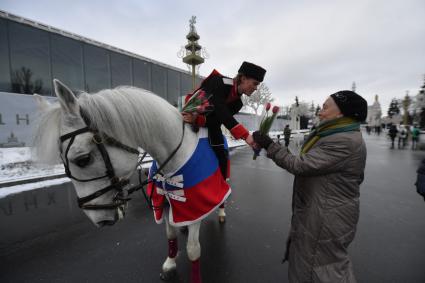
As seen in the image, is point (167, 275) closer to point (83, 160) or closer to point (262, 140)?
point (83, 160)

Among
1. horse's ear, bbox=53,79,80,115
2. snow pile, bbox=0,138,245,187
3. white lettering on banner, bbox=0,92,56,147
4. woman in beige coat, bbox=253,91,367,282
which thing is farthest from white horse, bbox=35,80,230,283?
white lettering on banner, bbox=0,92,56,147

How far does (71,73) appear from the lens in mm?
11625

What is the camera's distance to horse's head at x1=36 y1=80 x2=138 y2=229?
4.02 ft

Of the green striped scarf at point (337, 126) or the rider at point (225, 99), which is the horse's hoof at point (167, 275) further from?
the green striped scarf at point (337, 126)

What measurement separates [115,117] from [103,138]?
17 cm

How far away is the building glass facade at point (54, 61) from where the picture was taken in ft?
31.4

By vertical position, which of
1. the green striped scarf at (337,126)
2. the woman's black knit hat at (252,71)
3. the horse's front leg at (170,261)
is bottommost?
the horse's front leg at (170,261)

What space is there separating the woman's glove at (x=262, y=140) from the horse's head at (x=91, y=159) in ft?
3.23

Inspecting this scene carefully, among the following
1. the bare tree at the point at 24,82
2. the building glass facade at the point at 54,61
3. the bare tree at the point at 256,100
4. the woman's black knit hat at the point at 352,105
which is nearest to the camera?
the woman's black knit hat at the point at 352,105

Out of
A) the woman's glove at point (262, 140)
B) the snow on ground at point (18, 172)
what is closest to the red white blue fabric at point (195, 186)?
the woman's glove at point (262, 140)

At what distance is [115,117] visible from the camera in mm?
1354

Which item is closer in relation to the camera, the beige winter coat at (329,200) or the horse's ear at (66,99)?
the horse's ear at (66,99)

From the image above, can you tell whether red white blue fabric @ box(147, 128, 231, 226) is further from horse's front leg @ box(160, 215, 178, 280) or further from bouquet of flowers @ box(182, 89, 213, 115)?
horse's front leg @ box(160, 215, 178, 280)

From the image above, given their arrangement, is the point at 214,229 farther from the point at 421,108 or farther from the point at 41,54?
the point at 421,108
